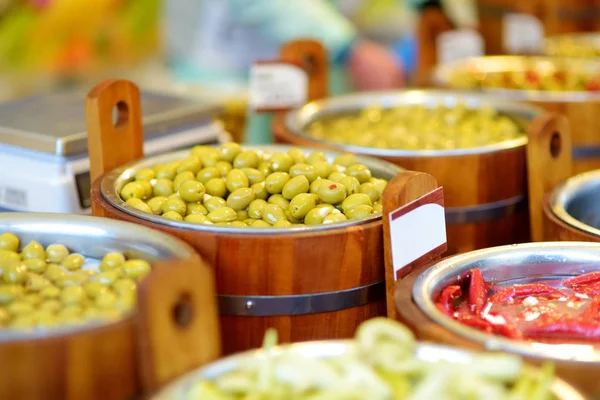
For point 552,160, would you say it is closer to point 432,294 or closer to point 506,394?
point 432,294

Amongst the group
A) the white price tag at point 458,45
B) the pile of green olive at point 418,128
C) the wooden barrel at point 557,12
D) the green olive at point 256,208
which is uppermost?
the wooden barrel at point 557,12

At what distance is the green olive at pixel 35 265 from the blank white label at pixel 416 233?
2.40 ft

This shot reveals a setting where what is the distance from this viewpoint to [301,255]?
71.6 inches

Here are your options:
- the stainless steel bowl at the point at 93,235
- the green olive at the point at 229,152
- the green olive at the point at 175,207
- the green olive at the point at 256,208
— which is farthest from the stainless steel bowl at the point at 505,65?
the stainless steel bowl at the point at 93,235

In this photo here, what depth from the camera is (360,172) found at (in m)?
2.30

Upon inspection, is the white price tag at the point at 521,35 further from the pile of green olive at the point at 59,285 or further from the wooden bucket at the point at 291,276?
the pile of green olive at the point at 59,285

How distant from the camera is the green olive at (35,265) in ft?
5.72

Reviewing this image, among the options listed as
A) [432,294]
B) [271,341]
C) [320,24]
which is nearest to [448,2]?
[320,24]

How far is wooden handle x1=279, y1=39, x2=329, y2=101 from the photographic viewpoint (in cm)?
335

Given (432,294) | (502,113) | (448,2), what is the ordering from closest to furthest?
(432,294), (502,113), (448,2)

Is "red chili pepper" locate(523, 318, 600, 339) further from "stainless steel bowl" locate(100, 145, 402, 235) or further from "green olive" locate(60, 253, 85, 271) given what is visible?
"green olive" locate(60, 253, 85, 271)

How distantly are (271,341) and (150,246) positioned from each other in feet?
1.62

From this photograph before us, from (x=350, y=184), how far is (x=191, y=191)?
0.40m

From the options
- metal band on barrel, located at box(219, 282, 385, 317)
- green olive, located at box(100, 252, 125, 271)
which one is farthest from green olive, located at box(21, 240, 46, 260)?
metal band on barrel, located at box(219, 282, 385, 317)
